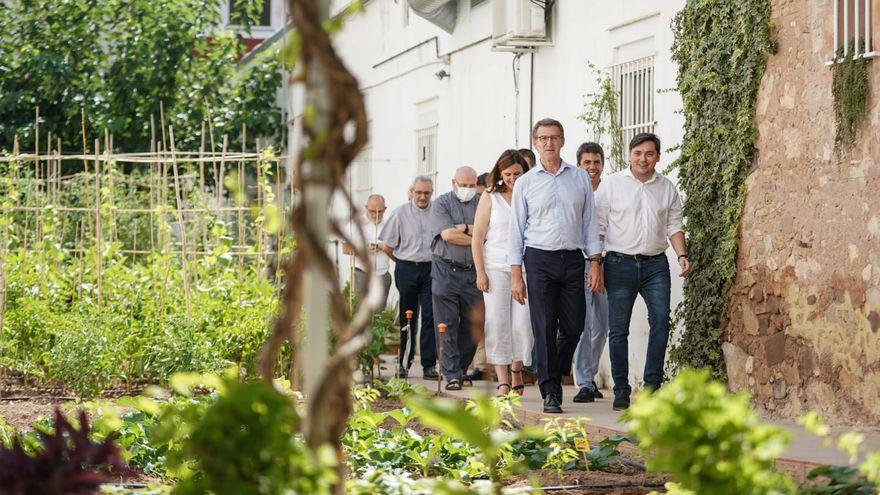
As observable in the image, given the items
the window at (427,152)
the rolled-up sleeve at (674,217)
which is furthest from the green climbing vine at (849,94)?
the window at (427,152)

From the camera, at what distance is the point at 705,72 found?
1010 centimetres

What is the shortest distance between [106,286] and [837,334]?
21.0ft

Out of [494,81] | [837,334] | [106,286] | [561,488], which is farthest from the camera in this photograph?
[494,81]

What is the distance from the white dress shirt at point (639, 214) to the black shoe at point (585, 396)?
115 centimetres

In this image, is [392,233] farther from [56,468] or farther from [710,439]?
[710,439]

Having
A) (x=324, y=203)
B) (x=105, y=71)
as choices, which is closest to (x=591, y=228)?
(x=324, y=203)

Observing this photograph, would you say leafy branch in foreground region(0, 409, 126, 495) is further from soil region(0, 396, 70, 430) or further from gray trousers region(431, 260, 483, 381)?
gray trousers region(431, 260, 483, 381)

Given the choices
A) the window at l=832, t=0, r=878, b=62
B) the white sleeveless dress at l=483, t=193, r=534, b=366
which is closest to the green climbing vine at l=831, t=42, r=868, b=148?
the window at l=832, t=0, r=878, b=62

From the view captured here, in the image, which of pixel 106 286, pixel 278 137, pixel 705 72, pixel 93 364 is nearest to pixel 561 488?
pixel 705 72

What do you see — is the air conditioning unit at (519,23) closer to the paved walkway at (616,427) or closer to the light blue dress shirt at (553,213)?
the paved walkway at (616,427)

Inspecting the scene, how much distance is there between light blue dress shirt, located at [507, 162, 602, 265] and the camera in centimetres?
970

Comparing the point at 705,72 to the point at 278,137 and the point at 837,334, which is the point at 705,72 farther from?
the point at 278,137

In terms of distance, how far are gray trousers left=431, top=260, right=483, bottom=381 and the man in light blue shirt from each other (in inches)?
81.0

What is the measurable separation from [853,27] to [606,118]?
4.06 meters
